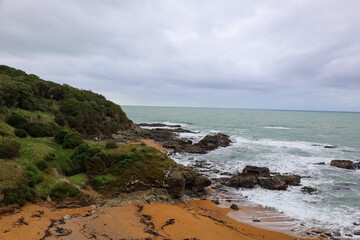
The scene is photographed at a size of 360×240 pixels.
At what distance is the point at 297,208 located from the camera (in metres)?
17.0

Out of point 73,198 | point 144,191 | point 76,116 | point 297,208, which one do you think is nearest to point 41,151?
point 73,198

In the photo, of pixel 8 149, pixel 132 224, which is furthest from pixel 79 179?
pixel 132 224

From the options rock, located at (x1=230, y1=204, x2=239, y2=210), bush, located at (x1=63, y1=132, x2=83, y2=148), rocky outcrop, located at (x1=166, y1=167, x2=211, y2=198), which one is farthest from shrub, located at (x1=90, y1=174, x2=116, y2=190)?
rock, located at (x1=230, y1=204, x2=239, y2=210)

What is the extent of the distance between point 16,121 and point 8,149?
7.04m

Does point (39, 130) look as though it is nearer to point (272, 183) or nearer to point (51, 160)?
point (51, 160)

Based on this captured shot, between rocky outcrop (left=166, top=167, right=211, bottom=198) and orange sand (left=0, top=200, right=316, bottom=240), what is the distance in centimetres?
171

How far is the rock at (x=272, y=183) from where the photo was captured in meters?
20.9

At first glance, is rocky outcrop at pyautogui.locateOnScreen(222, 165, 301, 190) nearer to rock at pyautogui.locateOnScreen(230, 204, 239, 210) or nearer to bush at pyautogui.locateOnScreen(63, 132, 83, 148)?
rock at pyautogui.locateOnScreen(230, 204, 239, 210)

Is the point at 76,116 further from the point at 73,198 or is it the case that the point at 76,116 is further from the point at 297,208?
the point at 297,208

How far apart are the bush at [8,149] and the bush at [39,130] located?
5475 mm

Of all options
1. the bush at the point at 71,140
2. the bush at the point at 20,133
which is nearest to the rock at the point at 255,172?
the bush at the point at 71,140

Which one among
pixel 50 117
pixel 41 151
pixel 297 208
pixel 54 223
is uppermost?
pixel 50 117

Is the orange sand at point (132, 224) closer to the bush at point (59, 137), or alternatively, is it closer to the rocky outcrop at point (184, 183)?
the rocky outcrop at point (184, 183)

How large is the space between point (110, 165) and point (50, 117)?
13.5m
